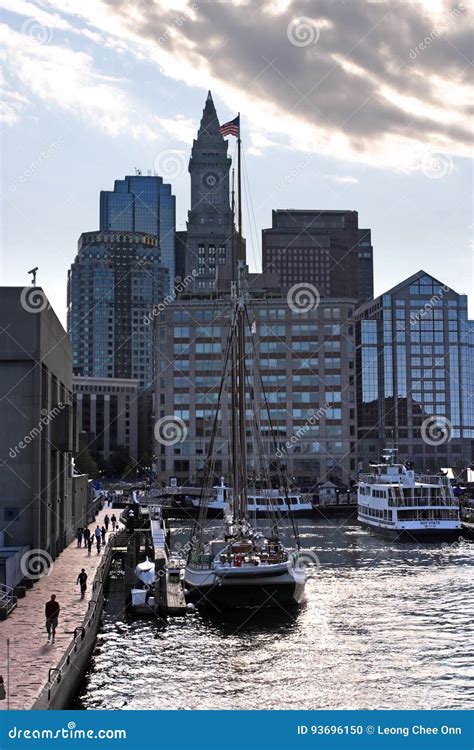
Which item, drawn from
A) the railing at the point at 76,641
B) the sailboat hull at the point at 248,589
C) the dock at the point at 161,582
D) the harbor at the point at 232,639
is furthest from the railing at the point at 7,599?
the sailboat hull at the point at 248,589

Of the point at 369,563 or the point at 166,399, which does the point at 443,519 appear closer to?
the point at 369,563

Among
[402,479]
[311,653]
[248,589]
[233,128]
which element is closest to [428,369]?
[402,479]

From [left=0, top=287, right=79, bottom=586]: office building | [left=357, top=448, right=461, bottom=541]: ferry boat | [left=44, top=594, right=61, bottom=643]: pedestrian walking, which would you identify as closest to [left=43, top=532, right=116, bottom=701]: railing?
[left=44, top=594, right=61, bottom=643]: pedestrian walking

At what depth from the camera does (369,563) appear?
69375mm

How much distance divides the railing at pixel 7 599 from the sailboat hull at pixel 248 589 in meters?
11.7

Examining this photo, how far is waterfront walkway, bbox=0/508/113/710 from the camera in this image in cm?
2694

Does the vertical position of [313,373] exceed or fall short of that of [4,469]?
it exceeds it

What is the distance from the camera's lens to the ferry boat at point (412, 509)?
284ft

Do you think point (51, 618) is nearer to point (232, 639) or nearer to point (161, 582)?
point (232, 639)

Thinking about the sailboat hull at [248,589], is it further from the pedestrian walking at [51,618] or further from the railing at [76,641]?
the pedestrian walking at [51,618]

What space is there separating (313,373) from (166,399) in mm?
25995

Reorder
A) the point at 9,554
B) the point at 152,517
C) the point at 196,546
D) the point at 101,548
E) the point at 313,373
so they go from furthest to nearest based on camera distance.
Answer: the point at 313,373 → the point at 152,517 → the point at 101,548 → the point at 196,546 → the point at 9,554
